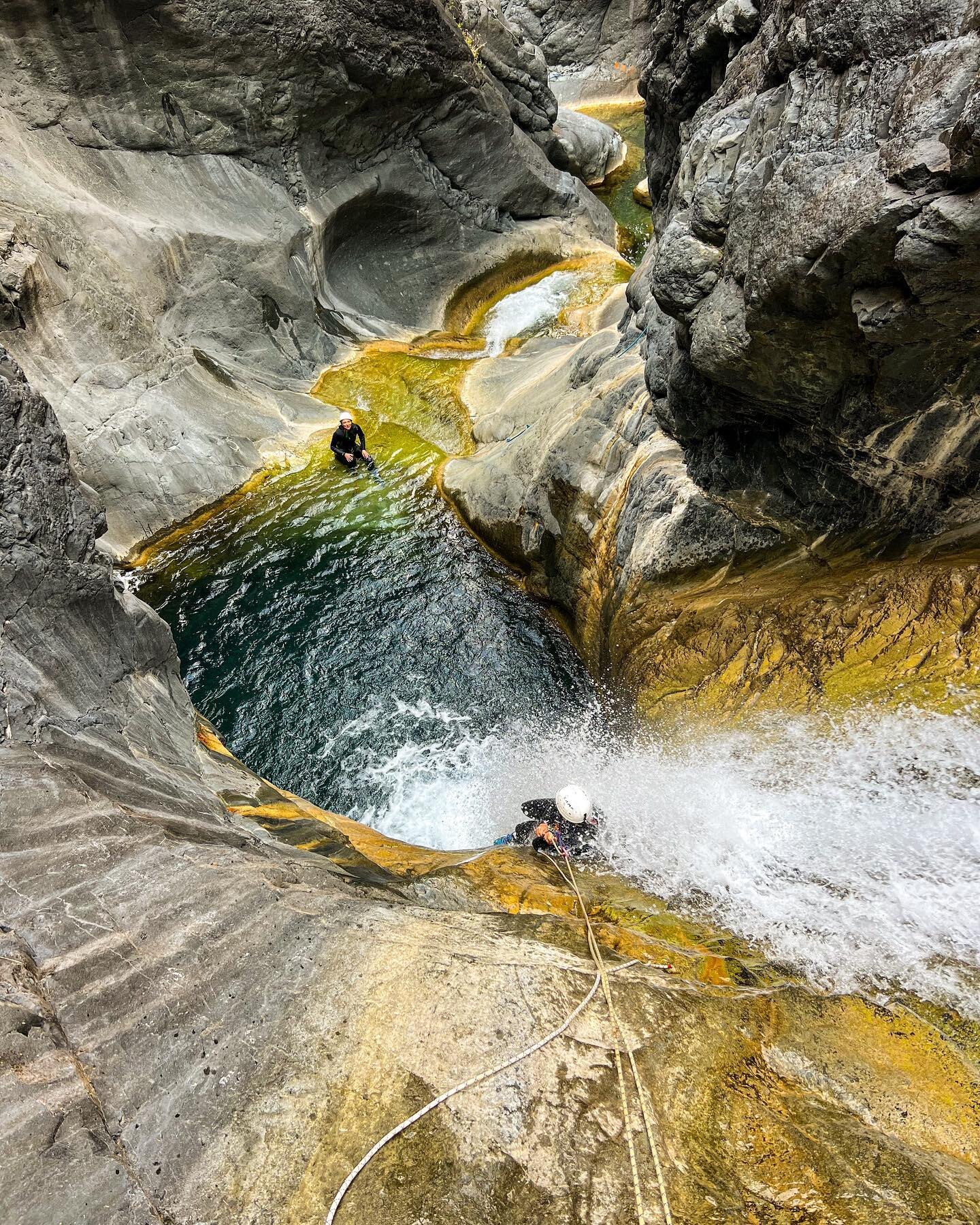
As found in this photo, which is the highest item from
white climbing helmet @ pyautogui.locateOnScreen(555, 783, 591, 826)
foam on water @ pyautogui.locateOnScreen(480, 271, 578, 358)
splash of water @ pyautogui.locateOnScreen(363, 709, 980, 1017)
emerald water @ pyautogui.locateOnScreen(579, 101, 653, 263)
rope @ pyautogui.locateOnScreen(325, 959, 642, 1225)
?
emerald water @ pyautogui.locateOnScreen(579, 101, 653, 263)

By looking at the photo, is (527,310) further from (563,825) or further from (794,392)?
(563,825)

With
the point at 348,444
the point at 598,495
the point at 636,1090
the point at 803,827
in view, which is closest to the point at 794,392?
the point at 598,495

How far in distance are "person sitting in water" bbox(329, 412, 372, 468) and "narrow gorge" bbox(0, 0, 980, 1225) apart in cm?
42

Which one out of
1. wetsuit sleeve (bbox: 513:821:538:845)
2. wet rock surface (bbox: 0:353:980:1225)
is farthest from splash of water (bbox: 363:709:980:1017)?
wetsuit sleeve (bbox: 513:821:538:845)

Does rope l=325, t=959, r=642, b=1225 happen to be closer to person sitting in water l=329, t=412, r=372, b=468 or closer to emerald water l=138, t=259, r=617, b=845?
emerald water l=138, t=259, r=617, b=845

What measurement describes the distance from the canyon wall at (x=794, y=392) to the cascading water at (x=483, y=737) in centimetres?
69

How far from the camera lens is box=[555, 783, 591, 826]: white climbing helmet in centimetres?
577

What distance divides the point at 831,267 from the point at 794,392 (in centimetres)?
114

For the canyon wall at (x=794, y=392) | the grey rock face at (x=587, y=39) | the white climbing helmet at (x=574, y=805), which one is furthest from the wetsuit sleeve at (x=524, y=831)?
the grey rock face at (x=587, y=39)

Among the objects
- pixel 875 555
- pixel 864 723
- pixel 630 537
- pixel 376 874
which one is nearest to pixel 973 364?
pixel 875 555

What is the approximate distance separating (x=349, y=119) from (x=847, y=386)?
42.5 ft

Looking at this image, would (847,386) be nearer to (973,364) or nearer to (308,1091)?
(973,364)

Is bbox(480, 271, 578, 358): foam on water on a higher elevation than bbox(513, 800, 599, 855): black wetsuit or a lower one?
higher

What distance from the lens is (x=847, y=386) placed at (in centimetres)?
479
